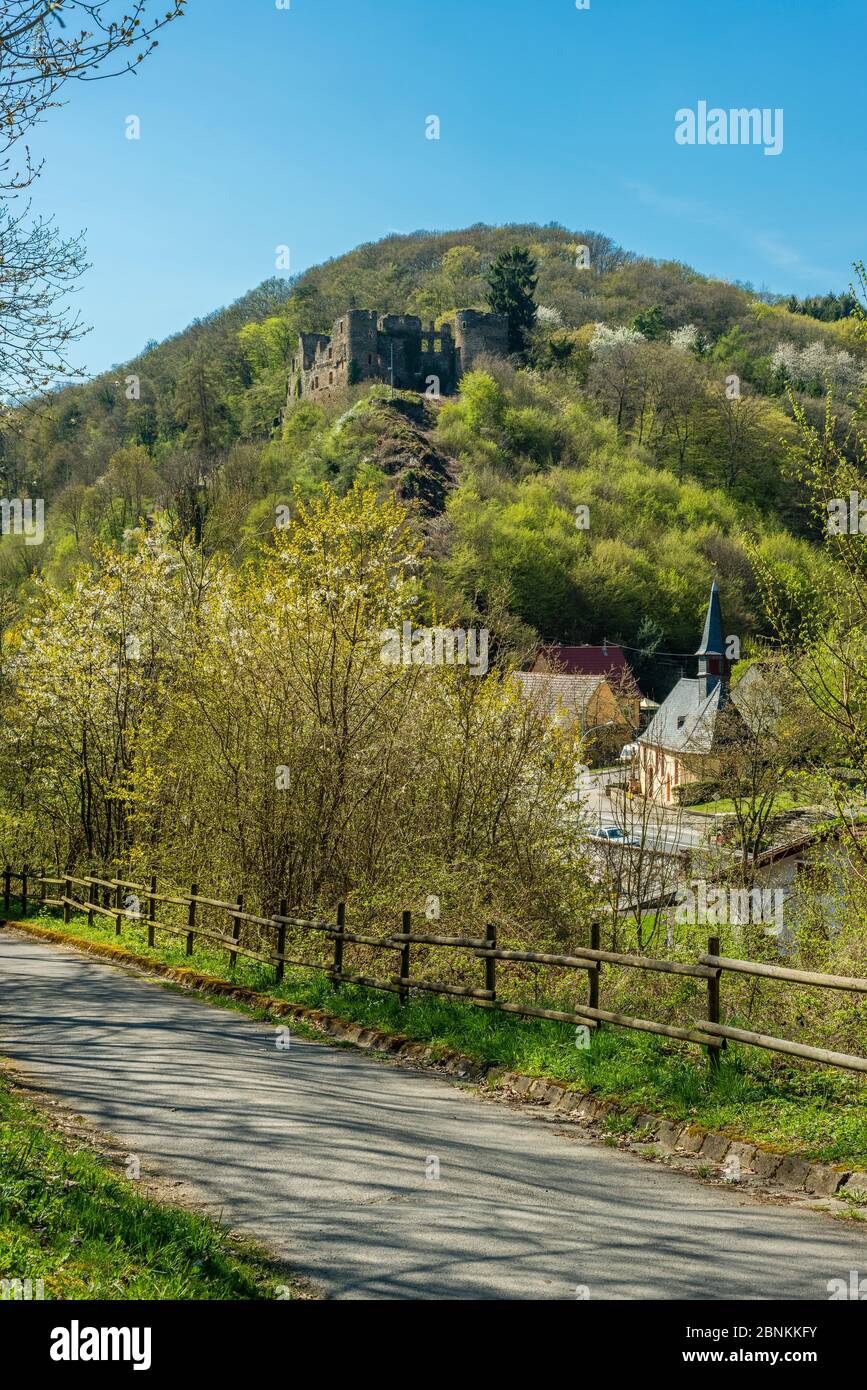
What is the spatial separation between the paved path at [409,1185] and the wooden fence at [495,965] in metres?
1.06

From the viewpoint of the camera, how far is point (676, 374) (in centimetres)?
10488

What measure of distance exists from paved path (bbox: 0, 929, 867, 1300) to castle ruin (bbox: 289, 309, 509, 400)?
322 feet

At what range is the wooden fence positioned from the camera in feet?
25.5

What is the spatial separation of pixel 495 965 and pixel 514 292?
11019cm

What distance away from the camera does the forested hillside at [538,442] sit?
77812mm

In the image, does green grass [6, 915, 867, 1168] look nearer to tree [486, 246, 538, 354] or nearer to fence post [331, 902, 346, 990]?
fence post [331, 902, 346, 990]

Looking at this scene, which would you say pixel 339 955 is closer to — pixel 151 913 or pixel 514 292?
pixel 151 913

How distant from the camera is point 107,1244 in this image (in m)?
5.11

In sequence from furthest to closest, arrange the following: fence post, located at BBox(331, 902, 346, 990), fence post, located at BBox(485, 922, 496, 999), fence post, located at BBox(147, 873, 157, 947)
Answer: fence post, located at BBox(147, 873, 157, 947)
fence post, located at BBox(331, 902, 346, 990)
fence post, located at BBox(485, 922, 496, 999)

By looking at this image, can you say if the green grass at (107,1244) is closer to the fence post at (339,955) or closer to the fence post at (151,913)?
the fence post at (339,955)

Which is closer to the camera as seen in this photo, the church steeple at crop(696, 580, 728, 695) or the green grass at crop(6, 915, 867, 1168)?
the green grass at crop(6, 915, 867, 1168)

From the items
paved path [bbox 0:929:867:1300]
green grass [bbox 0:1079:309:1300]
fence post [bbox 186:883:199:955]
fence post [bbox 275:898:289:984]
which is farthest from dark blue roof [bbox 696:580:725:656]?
green grass [bbox 0:1079:309:1300]

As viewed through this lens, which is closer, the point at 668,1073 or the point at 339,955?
the point at 668,1073

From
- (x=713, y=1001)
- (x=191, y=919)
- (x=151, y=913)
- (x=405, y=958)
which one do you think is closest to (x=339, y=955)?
(x=405, y=958)
